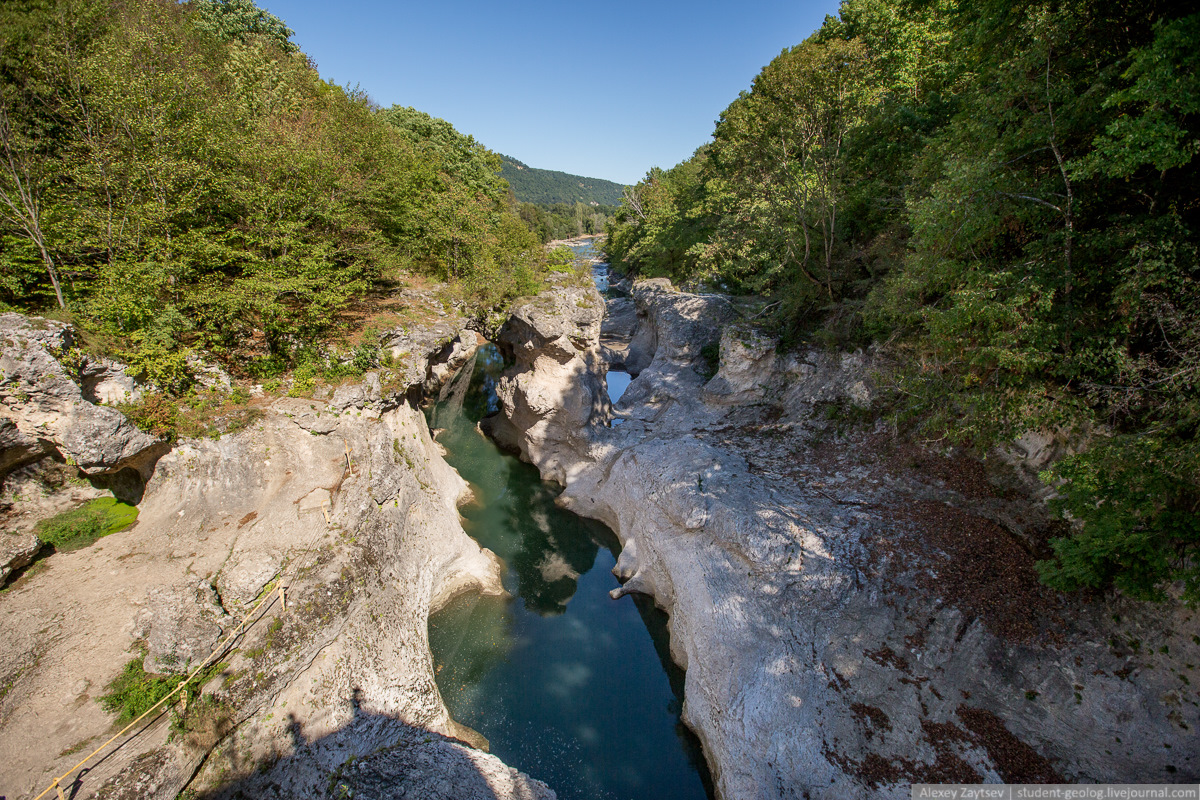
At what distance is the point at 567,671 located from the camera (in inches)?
464

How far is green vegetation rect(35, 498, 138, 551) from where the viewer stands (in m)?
9.03

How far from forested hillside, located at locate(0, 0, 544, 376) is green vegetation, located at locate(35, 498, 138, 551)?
3.21m

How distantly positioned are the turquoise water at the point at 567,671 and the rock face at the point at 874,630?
0.83 metres

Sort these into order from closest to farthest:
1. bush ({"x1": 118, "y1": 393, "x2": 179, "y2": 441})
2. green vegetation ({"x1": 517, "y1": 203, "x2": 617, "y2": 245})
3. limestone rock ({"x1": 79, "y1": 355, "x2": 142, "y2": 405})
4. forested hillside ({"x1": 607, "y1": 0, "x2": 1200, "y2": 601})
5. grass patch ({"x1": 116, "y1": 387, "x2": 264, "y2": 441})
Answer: forested hillside ({"x1": 607, "y1": 0, "x2": 1200, "y2": 601})
limestone rock ({"x1": 79, "y1": 355, "x2": 142, "y2": 405})
bush ({"x1": 118, "y1": 393, "x2": 179, "y2": 441})
grass patch ({"x1": 116, "y1": 387, "x2": 264, "y2": 441})
green vegetation ({"x1": 517, "y1": 203, "x2": 617, "y2": 245})

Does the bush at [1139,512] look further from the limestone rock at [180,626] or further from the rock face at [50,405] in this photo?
the rock face at [50,405]

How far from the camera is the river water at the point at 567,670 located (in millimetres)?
9797

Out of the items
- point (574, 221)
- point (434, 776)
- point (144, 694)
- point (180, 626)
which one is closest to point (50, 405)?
point (180, 626)

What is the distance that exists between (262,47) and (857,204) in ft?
88.8

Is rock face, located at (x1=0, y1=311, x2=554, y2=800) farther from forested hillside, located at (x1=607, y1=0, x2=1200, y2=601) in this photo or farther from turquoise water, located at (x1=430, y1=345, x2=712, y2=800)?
forested hillside, located at (x1=607, y1=0, x2=1200, y2=601)

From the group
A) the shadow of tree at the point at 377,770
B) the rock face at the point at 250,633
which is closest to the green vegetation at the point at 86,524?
the rock face at the point at 250,633

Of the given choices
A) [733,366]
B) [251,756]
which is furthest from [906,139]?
[251,756]

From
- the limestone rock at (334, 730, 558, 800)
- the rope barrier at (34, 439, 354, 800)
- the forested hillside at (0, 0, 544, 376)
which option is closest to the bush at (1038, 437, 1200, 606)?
the limestone rock at (334, 730, 558, 800)

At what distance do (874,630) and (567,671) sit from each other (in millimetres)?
7283

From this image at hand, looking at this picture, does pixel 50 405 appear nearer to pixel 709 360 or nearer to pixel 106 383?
pixel 106 383
